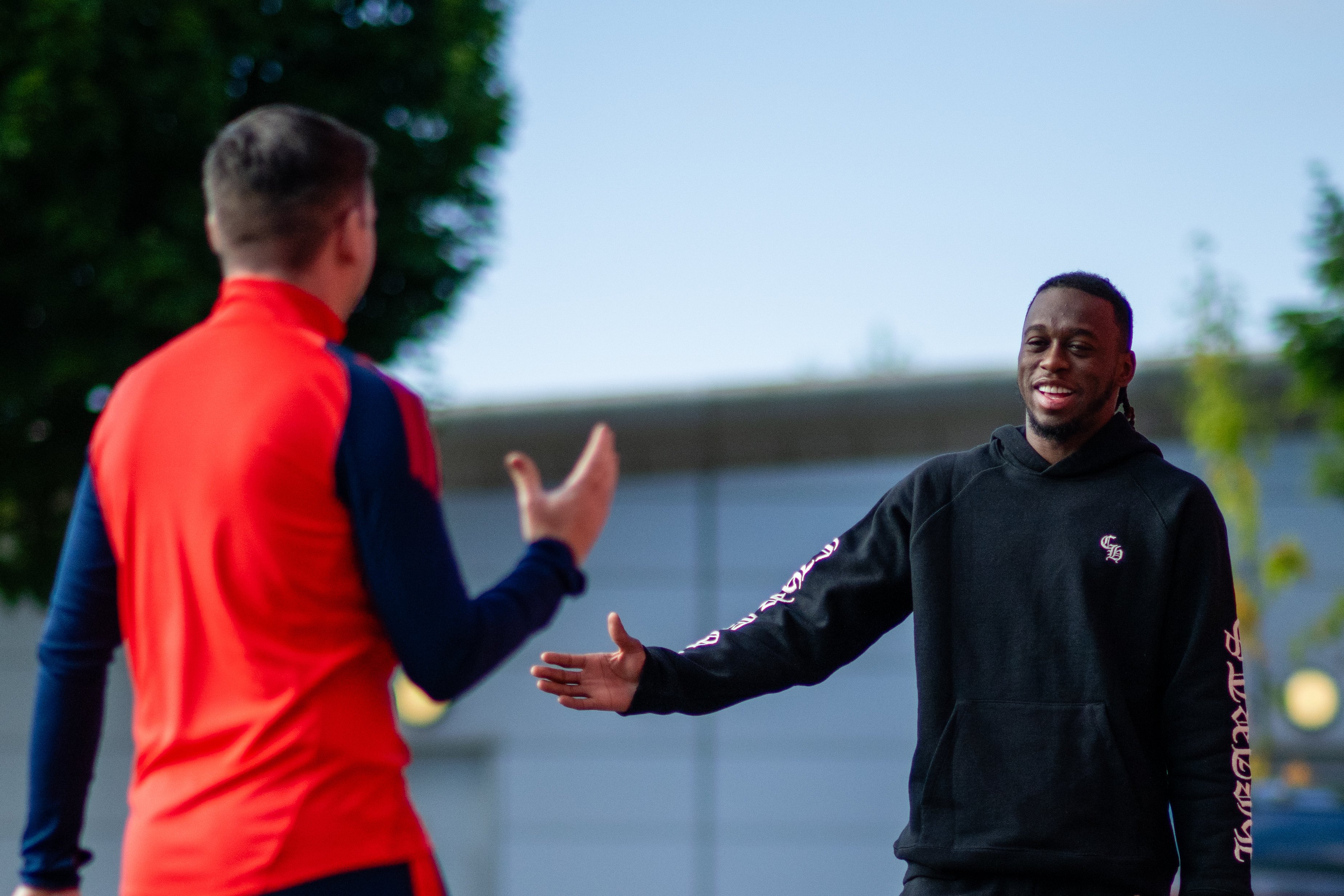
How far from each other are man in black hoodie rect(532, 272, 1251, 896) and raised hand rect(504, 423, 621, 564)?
35 cm

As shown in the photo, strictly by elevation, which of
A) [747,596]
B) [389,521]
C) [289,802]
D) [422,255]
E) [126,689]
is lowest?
[126,689]

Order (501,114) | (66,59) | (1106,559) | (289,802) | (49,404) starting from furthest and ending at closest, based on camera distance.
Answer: (501,114) < (49,404) < (66,59) < (1106,559) < (289,802)

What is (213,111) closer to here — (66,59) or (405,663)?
(66,59)

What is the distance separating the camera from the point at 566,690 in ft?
9.03

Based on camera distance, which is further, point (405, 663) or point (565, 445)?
point (565, 445)

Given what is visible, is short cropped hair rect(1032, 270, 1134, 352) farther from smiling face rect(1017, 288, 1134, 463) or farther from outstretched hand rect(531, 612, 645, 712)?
outstretched hand rect(531, 612, 645, 712)

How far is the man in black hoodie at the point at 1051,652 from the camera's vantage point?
2.52 meters

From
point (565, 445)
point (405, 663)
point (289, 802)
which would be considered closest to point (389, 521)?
point (405, 663)

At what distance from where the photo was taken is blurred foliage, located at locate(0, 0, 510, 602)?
8.07 metres

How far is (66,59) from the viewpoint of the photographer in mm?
7832

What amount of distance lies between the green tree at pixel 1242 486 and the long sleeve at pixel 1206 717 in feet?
36.2

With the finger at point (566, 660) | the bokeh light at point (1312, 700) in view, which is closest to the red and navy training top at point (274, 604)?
the finger at point (566, 660)

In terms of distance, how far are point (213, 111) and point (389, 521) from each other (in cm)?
712

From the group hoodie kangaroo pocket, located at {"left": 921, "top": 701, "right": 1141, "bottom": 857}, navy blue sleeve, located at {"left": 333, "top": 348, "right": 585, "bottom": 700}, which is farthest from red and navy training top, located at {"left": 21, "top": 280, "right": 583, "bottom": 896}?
hoodie kangaroo pocket, located at {"left": 921, "top": 701, "right": 1141, "bottom": 857}
